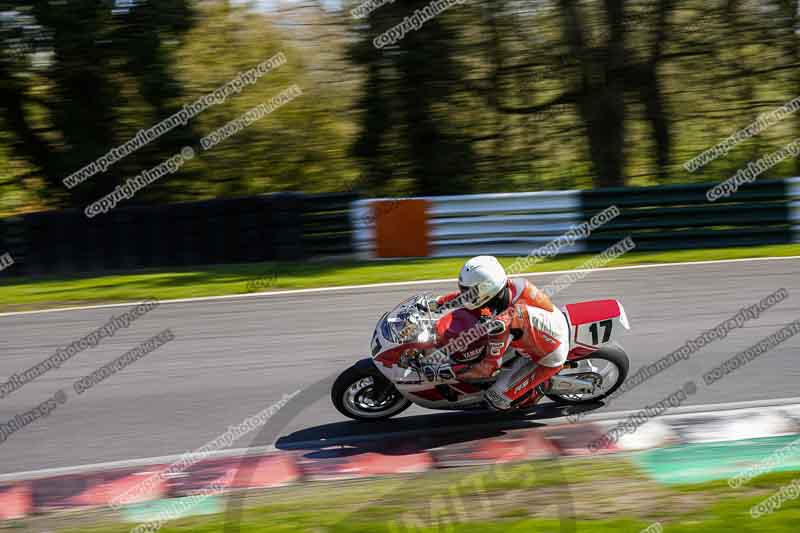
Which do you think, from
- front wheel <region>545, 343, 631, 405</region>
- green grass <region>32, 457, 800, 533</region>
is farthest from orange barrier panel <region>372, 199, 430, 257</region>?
green grass <region>32, 457, 800, 533</region>

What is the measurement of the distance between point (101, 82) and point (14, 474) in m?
13.1

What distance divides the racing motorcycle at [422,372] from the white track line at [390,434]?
0.83ft

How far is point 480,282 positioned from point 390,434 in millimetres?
1566

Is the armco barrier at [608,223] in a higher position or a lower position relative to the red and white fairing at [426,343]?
lower

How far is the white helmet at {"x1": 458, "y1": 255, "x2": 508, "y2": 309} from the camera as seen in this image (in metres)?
7.34

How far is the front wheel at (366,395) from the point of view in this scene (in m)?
7.87

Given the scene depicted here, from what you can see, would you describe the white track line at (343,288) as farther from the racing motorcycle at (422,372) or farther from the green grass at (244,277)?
the racing motorcycle at (422,372)

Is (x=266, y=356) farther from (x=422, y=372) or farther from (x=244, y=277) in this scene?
(x=244, y=277)

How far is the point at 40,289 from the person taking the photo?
1445 cm

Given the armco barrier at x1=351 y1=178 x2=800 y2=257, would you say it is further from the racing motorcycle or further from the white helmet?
the white helmet

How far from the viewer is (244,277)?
47.1 ft

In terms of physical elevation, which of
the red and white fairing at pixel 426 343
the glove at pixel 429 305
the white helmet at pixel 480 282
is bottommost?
the red and white fairing at pixel 426 343

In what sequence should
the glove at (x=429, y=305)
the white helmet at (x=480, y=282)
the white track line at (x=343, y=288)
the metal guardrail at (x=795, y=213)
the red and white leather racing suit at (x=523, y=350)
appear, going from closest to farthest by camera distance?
the white helmet at (x=480, y=282) < the red and white leather racing suit at (x=523, y=350) < the glove at (x=429, y=305) < the white track line at (x=343, y=288) < the metal guardrail at (x=795, y=213)

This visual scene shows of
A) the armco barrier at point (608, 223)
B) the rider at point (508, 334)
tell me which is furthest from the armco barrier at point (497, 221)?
Result: the rider at point (508, 334)
